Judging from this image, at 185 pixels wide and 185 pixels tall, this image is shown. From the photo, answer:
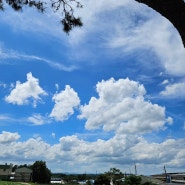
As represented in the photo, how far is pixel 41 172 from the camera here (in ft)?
341

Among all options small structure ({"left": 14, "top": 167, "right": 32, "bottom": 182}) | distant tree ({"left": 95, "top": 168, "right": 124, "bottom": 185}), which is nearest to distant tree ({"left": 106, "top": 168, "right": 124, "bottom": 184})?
distant tree ({"left": 95, "top": 168, "right": 124, "bottom": 185})

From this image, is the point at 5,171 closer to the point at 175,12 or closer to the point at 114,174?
the point at 114,174

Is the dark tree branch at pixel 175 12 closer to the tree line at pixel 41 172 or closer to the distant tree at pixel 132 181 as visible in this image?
the distant tree at pixel 132 181

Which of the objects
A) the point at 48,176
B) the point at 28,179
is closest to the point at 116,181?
the point at 48,176

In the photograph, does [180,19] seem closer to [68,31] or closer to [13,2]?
[68,31]

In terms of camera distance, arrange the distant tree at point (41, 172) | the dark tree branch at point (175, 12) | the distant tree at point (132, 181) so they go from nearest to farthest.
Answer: the dark tree branch at point (175, 12)
the distant tree at point (132, 181)
the distant tree at point (41, 172)

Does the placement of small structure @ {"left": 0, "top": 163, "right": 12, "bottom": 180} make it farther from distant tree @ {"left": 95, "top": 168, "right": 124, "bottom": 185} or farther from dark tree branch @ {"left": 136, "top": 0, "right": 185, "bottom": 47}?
dark tree branch @ {"left": 136, "top": 0, "right": 185, "bottom": 47}

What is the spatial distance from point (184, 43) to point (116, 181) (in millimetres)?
74554

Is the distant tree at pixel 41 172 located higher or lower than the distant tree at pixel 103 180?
higher

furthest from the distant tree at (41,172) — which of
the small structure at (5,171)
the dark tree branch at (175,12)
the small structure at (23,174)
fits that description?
the dark tree branch at (175,12)

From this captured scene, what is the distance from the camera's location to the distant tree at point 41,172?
336 ft

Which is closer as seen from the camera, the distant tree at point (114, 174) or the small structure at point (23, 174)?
the distant tree at point (114, 174)

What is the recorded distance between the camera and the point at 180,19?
3990 millimetres

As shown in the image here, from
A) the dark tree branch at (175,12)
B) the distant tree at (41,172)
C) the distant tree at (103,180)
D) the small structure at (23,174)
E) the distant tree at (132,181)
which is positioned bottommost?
the dark tree branch at (175,12)
